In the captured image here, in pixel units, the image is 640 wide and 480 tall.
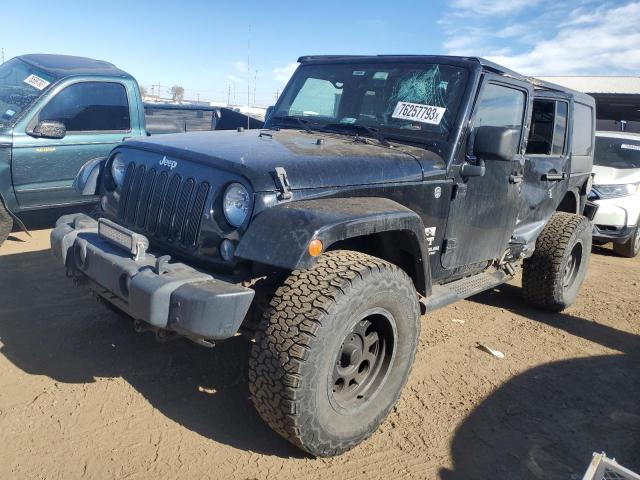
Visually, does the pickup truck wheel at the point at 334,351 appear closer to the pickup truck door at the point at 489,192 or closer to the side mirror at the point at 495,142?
the pickup truck door at the point at 489,192

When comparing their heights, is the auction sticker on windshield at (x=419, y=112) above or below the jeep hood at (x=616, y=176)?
above

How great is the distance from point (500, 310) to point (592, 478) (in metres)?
3.21

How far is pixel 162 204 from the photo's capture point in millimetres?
2910

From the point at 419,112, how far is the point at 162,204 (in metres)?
1.77

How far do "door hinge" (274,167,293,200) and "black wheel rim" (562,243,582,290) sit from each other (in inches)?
143

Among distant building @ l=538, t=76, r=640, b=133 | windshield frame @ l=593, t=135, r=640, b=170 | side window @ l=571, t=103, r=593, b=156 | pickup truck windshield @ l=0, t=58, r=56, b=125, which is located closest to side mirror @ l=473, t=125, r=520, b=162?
side window @ l=571, t=103, r=593, b=156

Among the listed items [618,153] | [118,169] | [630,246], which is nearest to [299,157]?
[118,169]

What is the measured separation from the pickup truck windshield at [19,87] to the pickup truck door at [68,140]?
6.9 inches

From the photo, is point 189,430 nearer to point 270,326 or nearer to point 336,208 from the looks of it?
point 270,326

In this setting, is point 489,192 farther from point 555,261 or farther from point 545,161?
point 555,261

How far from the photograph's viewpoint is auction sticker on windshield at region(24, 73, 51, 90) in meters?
5.72

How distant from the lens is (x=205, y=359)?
359 centimetres

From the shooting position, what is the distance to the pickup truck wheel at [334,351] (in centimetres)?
239

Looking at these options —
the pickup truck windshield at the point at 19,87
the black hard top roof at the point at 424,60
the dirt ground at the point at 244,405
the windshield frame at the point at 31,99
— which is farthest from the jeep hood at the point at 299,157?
the pickup truck windshield at the point at 19,87
